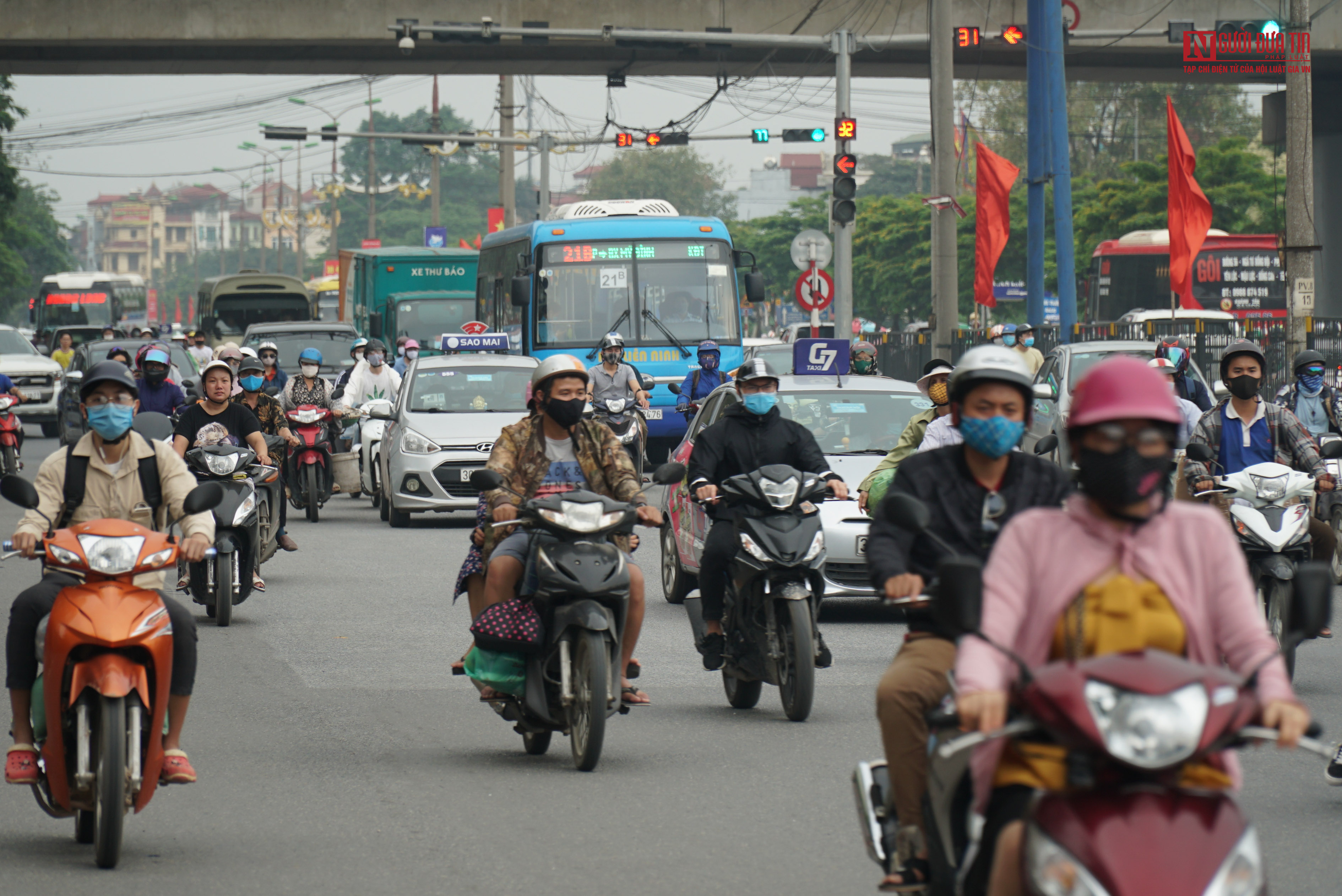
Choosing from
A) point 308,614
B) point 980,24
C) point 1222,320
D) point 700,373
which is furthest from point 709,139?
point 308,614

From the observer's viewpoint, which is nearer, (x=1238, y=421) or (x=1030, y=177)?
(x=1238, y=421)

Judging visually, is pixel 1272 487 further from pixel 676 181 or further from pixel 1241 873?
pixel 676 181

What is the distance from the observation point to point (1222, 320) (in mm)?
25906

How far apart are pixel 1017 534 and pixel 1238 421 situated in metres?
6.57

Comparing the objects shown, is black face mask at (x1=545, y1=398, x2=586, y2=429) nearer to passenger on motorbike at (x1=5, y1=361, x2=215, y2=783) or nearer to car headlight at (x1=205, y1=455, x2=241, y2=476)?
passenger on motorbike at (x1=5, y1=361, x2=215, y2=783)

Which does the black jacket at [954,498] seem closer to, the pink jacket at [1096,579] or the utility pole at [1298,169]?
the pink jacket at [1096,579]

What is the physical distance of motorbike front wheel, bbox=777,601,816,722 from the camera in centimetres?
852

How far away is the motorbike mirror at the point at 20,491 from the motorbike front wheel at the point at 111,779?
83 cm

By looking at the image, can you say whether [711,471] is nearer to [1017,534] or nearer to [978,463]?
[978,463]

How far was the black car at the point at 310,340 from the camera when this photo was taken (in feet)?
96.2

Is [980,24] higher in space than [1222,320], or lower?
higher

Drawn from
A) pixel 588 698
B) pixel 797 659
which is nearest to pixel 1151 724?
pixel 588 698

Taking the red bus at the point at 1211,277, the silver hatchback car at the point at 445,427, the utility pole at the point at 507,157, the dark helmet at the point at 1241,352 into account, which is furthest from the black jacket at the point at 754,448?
the utility pole at the point at 507,157

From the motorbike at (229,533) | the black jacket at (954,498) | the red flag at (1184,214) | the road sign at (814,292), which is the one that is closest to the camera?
the black jacket at (954,498)
